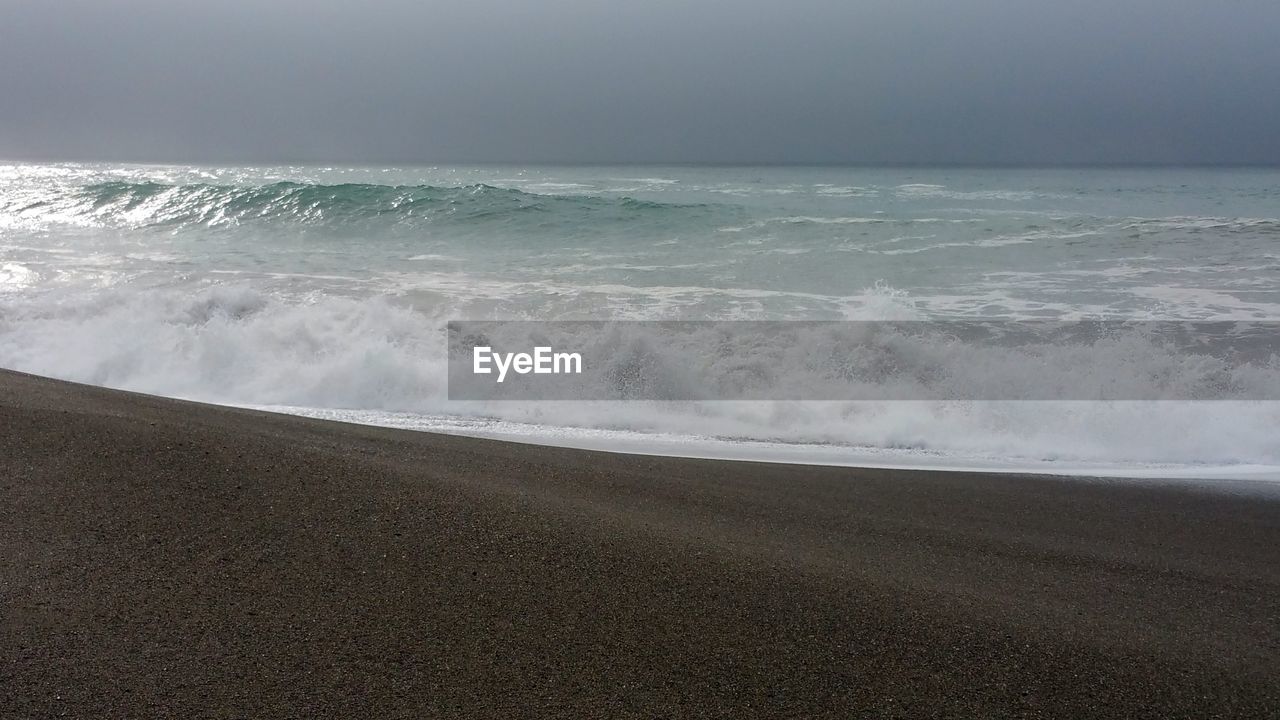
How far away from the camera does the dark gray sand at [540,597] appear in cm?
213

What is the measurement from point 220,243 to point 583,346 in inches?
412

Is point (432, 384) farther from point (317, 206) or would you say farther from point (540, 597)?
point (317, 206)

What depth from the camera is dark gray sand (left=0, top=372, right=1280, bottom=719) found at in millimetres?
2135

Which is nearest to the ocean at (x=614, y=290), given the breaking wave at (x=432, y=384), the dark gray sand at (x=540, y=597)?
the breaking wave at (x=432, y=384)

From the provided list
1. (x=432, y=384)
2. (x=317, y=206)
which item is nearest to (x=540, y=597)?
(x=432, y=384)

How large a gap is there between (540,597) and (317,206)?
1766cm

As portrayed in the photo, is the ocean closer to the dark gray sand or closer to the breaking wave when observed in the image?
the breaking wave

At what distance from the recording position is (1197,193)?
28.3m

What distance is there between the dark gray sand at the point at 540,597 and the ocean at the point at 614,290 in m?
2.45

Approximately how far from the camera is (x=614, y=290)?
1141cm

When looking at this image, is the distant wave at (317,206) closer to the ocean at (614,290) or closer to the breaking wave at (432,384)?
the ocean at (614,290)

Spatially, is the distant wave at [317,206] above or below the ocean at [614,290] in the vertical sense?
above

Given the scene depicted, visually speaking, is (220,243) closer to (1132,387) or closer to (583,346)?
(583,346)

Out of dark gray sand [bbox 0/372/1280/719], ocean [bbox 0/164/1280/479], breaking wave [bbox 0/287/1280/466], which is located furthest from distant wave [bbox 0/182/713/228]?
dark gray sand [bbox 0/372/1280/719]
